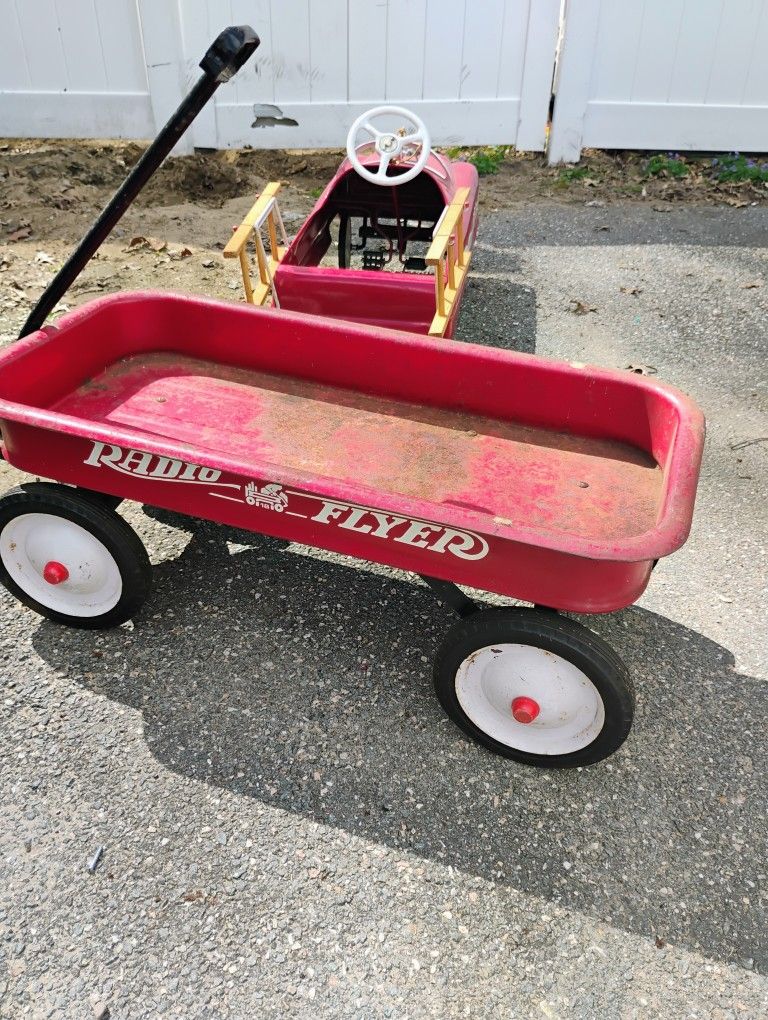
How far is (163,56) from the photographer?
19.4ft

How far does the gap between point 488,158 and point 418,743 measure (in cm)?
542

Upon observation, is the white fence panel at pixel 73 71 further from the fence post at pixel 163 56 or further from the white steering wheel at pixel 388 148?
the white steering wheel at pixel 388 148

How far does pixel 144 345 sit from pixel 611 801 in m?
2.23

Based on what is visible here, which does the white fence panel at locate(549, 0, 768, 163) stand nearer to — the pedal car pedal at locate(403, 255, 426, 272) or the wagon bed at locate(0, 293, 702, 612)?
the pedal car pedal at locate(403, 255, 426, 272)

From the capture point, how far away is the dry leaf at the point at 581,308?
454 cm

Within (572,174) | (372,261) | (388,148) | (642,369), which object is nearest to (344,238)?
(372,261)

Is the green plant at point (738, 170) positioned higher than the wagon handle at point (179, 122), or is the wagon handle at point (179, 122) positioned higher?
the wagon handle at point (179, 122)

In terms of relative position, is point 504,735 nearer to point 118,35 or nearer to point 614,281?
point 614,281

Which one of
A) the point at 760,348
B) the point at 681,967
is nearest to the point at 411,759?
the point at 681,967

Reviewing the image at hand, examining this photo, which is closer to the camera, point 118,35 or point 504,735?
point 504,735

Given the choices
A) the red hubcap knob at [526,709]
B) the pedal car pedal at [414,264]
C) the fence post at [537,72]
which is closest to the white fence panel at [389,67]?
the fence post at [537,72]

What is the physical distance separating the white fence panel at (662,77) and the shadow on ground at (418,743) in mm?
4945

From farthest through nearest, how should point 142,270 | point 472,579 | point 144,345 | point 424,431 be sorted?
point 142,270 → point 144,345 → point 424,431 → point 472,579

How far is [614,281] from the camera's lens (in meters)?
4.88
